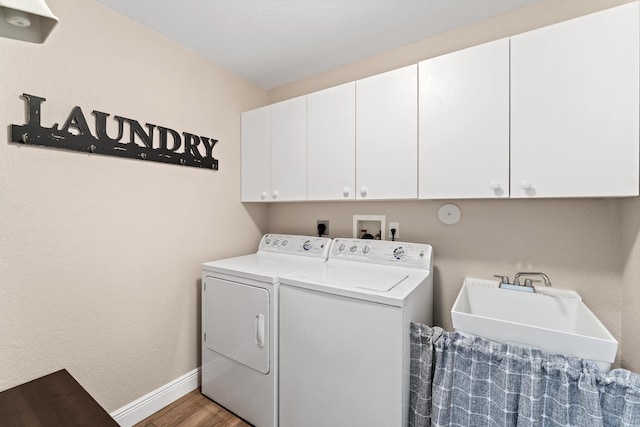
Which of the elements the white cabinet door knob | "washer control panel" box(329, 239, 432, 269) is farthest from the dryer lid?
the white cabinet door knob

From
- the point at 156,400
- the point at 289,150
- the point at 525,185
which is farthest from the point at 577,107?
the point at 156,400

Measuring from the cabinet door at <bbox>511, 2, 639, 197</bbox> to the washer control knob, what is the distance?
2.26ft

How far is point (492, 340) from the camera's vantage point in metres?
1.20

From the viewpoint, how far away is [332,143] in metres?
1.88

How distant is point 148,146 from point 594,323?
8.34 feet

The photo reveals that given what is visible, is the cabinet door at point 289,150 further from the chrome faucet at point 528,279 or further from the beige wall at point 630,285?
the beige wall at point 630,285

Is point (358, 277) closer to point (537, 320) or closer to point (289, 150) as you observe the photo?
point (537, 320)

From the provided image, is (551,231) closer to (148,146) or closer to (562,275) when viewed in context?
(562,275)

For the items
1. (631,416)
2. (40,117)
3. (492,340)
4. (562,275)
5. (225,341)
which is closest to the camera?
(631,416)

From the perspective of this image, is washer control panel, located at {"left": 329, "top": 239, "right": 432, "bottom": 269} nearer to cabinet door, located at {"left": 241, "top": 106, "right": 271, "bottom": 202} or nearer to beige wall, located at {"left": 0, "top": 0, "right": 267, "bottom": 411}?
cabinet door, located at {"left": 241, "top": 106, "right": 271, "bottom": 202}

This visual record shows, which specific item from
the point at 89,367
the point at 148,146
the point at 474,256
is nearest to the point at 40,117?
the point at 148,146

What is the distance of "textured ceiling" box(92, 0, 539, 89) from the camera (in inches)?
60.9

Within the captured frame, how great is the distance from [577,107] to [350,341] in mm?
1452

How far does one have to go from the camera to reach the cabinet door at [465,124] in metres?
1.34
